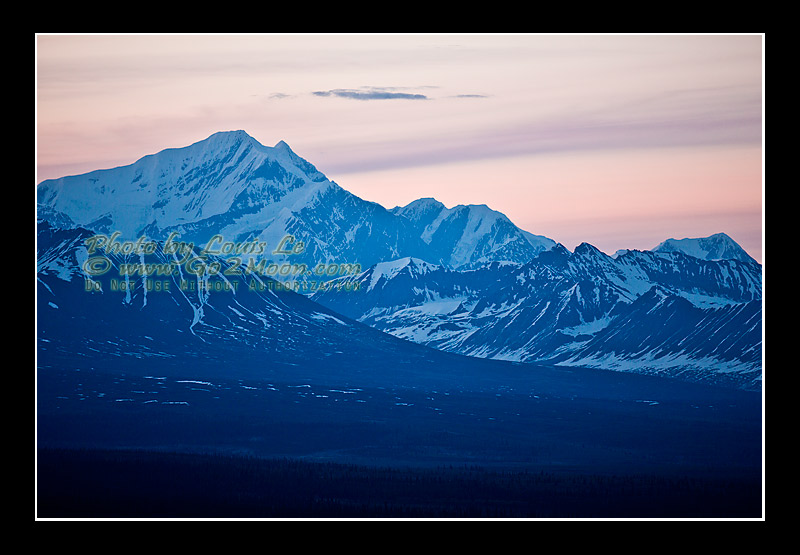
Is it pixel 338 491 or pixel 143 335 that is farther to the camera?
pixel 143 335

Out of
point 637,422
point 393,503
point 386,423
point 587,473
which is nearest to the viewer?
point 393,503

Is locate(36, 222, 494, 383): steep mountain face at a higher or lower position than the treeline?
higher

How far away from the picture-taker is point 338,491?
97312 mm

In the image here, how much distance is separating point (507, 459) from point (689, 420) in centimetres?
4356

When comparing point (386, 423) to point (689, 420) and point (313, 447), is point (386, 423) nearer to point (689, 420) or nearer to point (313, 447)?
point (313, 447)

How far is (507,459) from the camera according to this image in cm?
11994

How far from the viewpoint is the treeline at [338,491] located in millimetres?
85125

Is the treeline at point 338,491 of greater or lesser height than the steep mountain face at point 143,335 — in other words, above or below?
below

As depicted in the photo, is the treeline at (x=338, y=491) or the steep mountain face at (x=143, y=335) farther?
the steep mountain face at (x=143, y=335)

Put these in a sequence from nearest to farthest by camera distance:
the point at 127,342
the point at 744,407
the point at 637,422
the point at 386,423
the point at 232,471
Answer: the point at 232,471 < the point at 386,423 < the point at 637,422 < the point at 744,407 < the point at 127,342

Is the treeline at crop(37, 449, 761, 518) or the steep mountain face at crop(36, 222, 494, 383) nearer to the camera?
the treeline at crop(37, 449, 761, 518)

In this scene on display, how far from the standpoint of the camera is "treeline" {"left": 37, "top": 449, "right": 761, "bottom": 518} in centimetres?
8512
